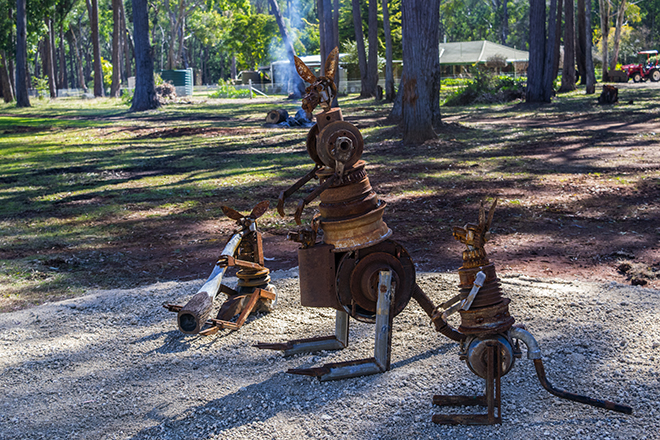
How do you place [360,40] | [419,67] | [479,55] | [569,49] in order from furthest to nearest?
[479,55]
[360,40]
[569,49]
[419,67]

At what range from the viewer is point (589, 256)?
548cm

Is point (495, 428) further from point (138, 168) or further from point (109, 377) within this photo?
point (138, 168)

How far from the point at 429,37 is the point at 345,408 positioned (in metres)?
12.1

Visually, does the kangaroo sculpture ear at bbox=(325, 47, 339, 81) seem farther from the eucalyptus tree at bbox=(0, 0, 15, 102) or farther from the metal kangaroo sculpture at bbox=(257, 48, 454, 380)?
the eucalyptus tree at bbox=(0, 0, 15, 102)

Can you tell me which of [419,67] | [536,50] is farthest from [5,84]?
[419,67]

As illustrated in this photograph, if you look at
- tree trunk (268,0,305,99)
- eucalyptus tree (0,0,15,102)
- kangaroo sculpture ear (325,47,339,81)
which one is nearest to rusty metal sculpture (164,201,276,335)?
kangaroo sculpture ear (325,47,339,81)

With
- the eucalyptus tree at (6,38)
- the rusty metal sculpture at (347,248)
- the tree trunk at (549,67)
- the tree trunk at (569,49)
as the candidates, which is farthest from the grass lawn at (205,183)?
the eucalyptus tree at (6,38)

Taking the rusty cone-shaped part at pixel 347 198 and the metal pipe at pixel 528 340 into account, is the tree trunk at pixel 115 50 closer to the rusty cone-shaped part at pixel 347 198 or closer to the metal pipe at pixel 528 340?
the rusty cone-shaped part at pixel 347 198

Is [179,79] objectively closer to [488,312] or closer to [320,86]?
[320,86]

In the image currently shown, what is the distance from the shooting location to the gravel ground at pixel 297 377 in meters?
2.87

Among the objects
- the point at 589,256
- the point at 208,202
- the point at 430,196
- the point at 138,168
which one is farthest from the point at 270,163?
A: the point at 589,256

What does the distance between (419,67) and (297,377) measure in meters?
11.6

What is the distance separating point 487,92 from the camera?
2698cm

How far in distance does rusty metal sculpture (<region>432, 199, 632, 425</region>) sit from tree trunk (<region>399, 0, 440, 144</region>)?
37.6ft
